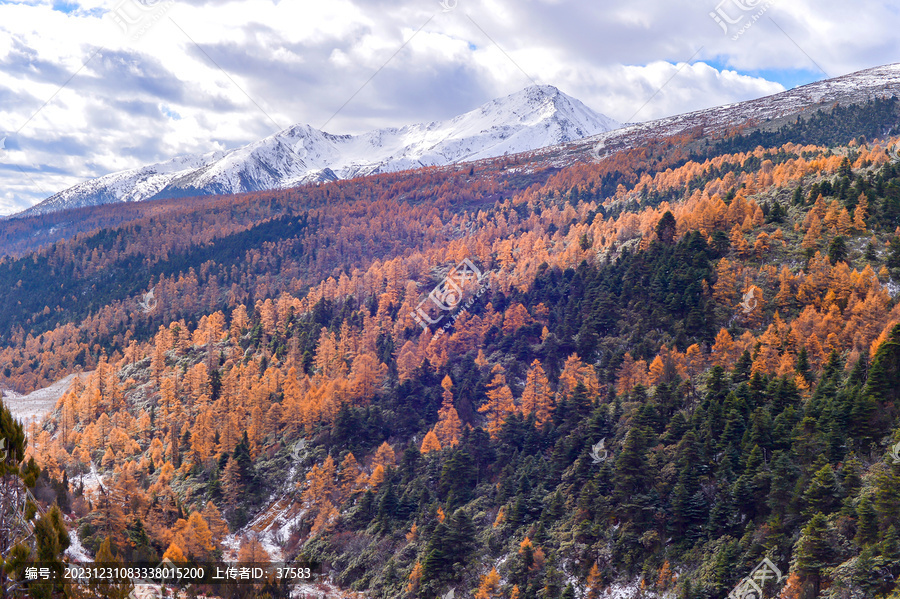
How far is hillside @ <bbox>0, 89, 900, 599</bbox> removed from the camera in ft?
207

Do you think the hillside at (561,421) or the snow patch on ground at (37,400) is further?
the snow patch on ground at (37,400)

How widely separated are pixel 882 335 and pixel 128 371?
17261 cm

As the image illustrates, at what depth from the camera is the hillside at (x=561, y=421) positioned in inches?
2484

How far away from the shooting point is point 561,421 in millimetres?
99438

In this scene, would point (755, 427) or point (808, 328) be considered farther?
point (808, 328)

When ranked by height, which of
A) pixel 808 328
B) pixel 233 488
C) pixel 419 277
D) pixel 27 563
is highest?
pixel 419 277

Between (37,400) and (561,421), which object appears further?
(37,400)

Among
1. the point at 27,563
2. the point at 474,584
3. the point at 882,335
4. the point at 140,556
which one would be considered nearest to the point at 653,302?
the point at 882,335

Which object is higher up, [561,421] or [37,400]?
[37,400]

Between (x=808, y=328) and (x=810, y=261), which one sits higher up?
(x=810, y=261)

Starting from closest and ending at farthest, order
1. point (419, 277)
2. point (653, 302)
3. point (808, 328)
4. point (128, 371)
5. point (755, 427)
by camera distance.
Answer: point (755, 427), point (808, 328), point (653, 302), point (128, 371), point (419, 277)

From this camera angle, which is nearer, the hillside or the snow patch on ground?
the hillside

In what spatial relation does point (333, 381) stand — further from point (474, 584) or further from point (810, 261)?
point (810, 261)

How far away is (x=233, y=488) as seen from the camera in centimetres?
9838
